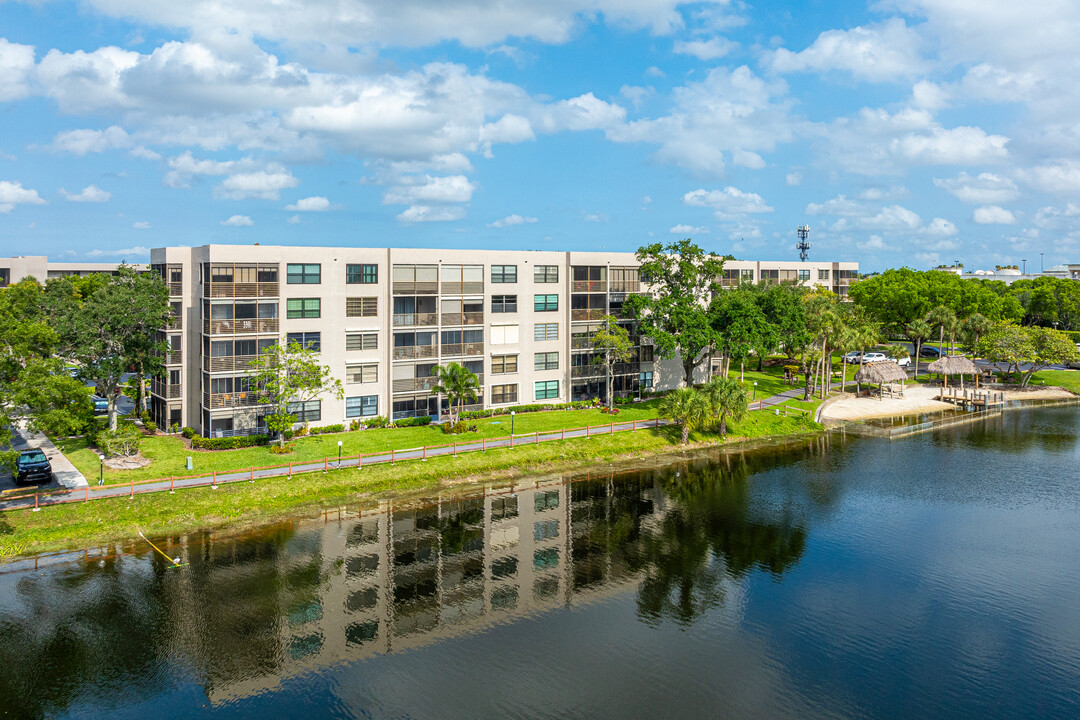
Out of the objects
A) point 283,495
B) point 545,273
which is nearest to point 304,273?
point 283,495

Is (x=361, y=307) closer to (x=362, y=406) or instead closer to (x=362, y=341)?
(x=362, y=341)

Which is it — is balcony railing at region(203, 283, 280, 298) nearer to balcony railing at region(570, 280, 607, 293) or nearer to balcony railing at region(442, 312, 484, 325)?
balcony railing at region(442, 312, 484, 325)

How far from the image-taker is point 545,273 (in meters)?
76.0

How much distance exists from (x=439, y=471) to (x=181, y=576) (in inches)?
829

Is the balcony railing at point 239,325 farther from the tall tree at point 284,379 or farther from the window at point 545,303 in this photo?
the window at point 545,303

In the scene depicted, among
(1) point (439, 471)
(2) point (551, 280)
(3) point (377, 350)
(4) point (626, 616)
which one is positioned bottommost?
(4) point (626, 616)

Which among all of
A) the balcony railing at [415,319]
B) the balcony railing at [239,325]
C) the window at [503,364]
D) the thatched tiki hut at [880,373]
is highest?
the balcony railing at [415,319]

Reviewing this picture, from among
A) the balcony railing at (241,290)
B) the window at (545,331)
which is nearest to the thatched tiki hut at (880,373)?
the window at (545,331)

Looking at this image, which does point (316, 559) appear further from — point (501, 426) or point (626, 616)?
point (501, 426)

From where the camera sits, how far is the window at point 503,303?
72.8 metres

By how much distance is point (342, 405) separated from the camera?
212 feet

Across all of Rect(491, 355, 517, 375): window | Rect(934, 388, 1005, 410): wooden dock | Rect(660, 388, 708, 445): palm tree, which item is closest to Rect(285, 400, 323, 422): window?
Rect(491, 355, 517, 375): window

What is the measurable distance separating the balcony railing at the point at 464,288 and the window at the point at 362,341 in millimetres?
8183

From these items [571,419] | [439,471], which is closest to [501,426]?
[571,419]
